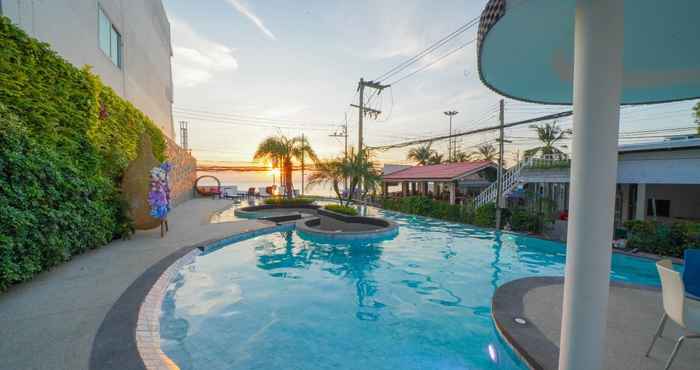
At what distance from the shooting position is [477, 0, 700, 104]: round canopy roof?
2754 millimetres

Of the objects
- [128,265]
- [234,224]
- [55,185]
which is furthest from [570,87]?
[234,224]

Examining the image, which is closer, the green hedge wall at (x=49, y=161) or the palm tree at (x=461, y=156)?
the green hedge wall at (x=49, y=161)

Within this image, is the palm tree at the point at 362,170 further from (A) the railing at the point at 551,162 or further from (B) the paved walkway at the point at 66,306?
(B) the paved walkway at the point at 66,306

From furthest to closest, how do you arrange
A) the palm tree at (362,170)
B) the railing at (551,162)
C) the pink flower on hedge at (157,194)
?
the palm tree at (362,170) < the railing at (551,162) < the pink flower on hedge at (157,194)

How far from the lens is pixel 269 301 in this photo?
5.66 meters

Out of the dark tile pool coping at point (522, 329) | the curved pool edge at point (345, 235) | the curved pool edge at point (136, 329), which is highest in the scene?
the curved pool edge at point (136, 329)

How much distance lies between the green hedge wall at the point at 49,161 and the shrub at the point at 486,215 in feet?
49.1

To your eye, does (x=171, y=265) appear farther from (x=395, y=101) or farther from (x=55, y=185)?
(x=395, y=101)

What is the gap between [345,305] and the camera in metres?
5.64

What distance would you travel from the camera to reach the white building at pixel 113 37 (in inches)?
262

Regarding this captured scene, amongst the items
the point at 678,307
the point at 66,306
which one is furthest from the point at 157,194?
the point at 678,307

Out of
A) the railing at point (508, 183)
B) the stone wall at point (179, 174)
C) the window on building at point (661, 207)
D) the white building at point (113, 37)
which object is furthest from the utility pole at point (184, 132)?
the window on building at point (661, 207)

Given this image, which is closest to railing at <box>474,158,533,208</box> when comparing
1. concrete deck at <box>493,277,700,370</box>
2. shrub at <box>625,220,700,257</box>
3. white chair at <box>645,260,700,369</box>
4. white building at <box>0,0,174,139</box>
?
shrub at <box>625,220,700,257</box>

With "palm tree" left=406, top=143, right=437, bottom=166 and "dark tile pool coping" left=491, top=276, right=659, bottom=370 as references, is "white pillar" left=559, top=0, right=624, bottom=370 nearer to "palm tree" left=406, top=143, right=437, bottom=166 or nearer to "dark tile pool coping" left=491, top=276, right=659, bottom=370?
"dark tile pool coping" left=491, top=276, right=659, bottom=370
